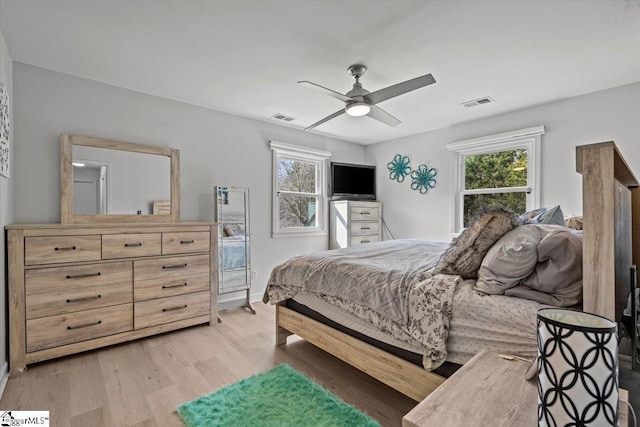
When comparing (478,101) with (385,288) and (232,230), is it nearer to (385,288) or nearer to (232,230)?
(385,288)

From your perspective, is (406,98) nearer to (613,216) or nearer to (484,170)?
(484,170)

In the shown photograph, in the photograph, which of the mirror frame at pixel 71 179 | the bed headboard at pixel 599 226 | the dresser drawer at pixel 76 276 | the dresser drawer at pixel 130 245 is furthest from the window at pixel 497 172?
the dresser drawer at pixel 76 276

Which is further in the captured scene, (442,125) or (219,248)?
(442,125)

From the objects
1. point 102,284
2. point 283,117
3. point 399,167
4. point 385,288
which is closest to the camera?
point 385,288

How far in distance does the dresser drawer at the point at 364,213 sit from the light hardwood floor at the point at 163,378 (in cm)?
228

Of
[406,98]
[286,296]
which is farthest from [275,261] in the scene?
[406,98]

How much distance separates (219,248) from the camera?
3.38 m

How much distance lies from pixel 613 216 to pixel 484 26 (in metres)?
1.57

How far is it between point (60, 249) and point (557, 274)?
3.17 metres

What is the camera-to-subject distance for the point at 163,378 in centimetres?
204

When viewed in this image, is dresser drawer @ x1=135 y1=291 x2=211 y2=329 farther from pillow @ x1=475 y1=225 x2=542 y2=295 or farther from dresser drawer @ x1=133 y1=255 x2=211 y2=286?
pillow @ x1=475 y1=225 x2=542 y2=295

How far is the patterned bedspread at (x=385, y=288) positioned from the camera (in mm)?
1509

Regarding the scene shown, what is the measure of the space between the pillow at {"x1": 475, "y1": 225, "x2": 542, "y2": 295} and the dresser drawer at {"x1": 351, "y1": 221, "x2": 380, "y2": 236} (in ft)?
9.85

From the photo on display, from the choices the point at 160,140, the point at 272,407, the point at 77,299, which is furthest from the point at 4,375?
the point at 160,140
